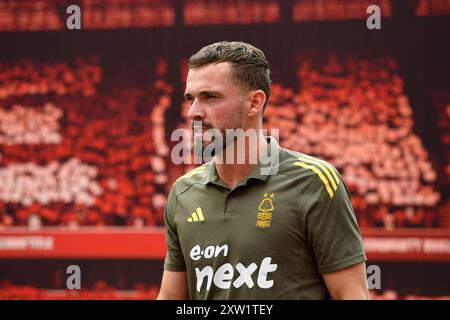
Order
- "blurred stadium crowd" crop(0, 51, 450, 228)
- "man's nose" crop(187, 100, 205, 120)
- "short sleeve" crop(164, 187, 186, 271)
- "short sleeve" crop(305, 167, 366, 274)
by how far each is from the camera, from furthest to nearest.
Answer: "blurred stadium crowd" crop(0, 51, 450, 228) → "short sleeve" crop(164, 187, 186, 271) → "man's nose" crop(187, 100, 205, 120) → "short sleeve" crop(305, 167, 366, 274)

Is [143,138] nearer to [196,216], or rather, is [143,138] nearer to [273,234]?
[196,216]

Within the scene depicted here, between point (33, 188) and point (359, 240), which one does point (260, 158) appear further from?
point (33, 188)

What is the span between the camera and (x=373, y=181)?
5.05m

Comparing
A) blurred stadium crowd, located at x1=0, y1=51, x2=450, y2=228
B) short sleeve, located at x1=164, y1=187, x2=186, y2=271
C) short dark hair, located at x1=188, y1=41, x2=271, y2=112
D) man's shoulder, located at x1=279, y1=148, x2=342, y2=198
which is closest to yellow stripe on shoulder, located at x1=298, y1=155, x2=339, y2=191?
man's shoulder, located at x1=279, y1=148, x2=342, y2=198

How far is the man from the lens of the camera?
177 centimetres

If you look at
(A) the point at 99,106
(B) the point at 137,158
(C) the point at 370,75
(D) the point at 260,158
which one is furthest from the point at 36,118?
(D) the point at 260,158

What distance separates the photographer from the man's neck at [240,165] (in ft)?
6.40

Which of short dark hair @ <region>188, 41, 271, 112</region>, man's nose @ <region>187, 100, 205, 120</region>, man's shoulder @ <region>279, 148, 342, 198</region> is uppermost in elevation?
short dark hair @ <region>188, 41, 271, 112</region>

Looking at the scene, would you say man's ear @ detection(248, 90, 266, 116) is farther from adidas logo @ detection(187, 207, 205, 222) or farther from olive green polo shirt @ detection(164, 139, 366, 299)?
adidas logo @ detection(187, 207, 205, 222)

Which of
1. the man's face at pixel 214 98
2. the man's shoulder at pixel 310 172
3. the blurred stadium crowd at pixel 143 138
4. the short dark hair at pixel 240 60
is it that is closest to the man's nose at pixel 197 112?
the man's face at pixel 214 98

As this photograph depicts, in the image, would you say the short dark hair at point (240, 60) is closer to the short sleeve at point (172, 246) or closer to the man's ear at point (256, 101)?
the man's ear at point (256, 101)

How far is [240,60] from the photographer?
6.38 ft

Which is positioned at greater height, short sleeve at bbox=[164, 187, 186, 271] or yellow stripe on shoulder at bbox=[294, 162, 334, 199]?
yellow stripe on shoulder at bbox=[294, 162, 334, 199]

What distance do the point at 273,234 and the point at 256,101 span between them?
0.40 meters
